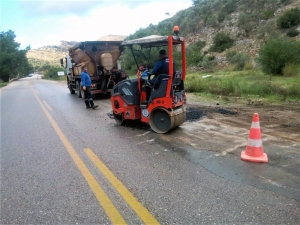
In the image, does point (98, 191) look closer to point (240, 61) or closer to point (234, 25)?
point (240, 61)

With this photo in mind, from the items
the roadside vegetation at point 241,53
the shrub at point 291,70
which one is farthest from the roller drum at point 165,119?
the shrub at point 291,70

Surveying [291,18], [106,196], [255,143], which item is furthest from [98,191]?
[291,18]

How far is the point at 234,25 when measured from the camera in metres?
38.2

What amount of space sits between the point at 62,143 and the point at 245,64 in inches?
850

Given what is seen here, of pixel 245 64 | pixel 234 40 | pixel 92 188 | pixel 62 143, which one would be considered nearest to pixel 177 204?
pixel 92 188

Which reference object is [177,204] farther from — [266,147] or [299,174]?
[266,147]

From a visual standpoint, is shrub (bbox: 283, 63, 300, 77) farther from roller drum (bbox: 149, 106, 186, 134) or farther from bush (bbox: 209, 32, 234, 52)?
bush (bbox: 209, 32, 234, 52)

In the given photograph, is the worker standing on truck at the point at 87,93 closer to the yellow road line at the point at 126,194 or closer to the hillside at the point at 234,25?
the yellow road line at the point at 126,194

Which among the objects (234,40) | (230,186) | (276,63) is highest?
(234,40)

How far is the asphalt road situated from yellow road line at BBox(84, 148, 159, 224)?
0.04 ft

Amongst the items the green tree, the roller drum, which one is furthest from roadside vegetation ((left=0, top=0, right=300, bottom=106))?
the green tree

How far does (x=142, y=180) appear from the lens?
4074mm

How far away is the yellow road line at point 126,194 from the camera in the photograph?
10.1 feet

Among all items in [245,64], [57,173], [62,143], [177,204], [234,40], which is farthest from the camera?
[234,40]
